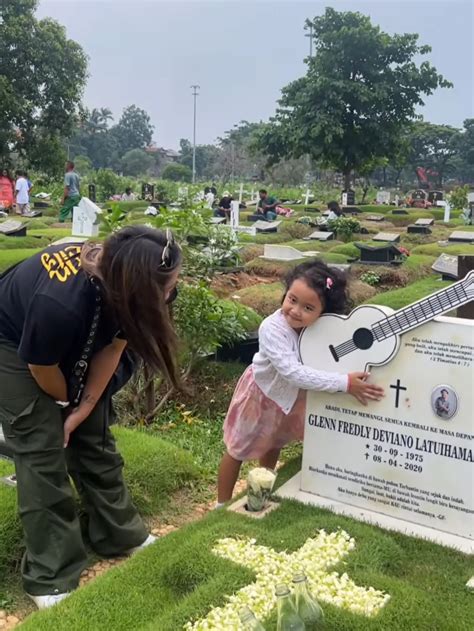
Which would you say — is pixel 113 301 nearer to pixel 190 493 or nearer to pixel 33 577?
pixel 33 577

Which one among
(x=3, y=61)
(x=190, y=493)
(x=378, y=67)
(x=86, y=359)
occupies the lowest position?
(x=190, y=493)

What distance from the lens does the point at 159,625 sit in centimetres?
224

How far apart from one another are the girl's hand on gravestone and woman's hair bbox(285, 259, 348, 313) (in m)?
0.32

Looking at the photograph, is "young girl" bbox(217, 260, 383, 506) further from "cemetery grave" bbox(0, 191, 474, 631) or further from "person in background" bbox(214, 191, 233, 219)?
"person in background" bbox(214, 191, 233, 219)

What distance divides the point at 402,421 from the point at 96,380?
1257mm

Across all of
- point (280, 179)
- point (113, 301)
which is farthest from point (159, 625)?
point (280, 179)

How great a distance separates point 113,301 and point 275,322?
0.98 meters

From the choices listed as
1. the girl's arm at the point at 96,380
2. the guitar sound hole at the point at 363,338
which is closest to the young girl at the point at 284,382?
the guitar sound hole at the point at 363,338

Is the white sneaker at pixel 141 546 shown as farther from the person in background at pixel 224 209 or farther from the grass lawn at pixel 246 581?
the person in background at pixel 224 209

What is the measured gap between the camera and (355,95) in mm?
27297

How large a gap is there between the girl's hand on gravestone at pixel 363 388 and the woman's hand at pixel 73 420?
1096 mm

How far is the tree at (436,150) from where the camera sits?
54875 millimetres

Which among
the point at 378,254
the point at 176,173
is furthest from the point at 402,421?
the point at 176,173

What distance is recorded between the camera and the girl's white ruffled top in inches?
115
